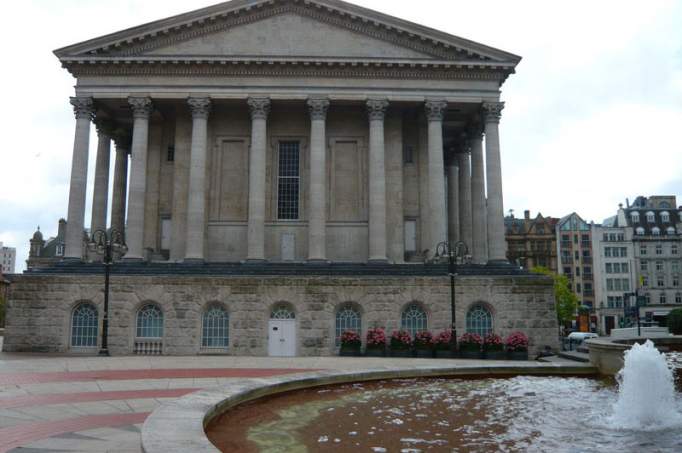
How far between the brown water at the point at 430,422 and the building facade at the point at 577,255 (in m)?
96.5

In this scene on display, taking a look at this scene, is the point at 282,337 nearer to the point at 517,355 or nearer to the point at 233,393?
the point at 517,355

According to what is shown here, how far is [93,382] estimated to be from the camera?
651 inches

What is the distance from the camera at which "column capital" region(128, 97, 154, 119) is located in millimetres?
41000

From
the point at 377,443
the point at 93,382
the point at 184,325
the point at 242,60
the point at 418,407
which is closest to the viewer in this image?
the point at 377,443

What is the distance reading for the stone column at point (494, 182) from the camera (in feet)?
134

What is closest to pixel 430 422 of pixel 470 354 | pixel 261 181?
pixel 470 354

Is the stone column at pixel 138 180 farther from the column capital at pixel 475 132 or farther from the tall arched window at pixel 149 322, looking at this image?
the column capital at pixel 475 132

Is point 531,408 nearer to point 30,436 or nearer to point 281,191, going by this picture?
point 30,436

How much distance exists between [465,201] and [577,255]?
6514 centimetres

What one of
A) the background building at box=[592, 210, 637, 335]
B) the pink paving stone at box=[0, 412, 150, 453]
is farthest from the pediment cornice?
the background building at box=[592, 210, 637, 335]

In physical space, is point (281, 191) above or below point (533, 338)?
above

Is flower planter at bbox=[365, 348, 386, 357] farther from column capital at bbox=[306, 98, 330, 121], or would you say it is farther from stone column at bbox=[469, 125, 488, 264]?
column capital at bbox=[306, 98, 330, 121]

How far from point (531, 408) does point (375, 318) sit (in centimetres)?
2057

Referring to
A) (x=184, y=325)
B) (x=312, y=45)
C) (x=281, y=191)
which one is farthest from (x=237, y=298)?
(x=312, y=45)
